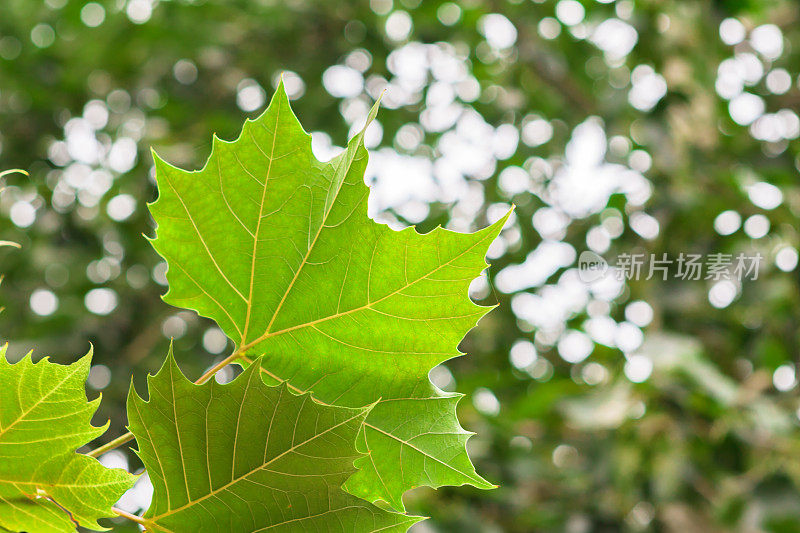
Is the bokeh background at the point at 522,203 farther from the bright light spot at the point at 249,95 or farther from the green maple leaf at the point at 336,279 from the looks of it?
the green maple leaf at the point at 336,279

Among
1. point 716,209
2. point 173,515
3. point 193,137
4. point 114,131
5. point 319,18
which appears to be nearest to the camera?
point 173,515

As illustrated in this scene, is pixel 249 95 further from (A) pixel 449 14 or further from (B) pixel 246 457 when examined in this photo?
(B) pixel 246 457

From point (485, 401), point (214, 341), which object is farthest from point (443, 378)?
point (214, 341)

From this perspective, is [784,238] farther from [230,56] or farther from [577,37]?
[230,56]

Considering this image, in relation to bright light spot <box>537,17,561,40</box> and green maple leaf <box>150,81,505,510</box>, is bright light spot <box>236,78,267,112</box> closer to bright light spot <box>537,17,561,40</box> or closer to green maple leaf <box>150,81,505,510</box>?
bright light spot <box>537,17,561,40</box>

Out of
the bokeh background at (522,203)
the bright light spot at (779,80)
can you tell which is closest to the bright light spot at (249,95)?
the bokeh background at (522,203)

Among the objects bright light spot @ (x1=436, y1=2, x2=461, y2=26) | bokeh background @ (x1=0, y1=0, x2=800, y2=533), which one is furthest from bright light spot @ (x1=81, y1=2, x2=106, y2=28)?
bright light spot @ (x1=436, y1=2, x2=461, y2=26)

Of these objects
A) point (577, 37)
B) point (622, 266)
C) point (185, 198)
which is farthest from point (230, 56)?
point (185, 198)
